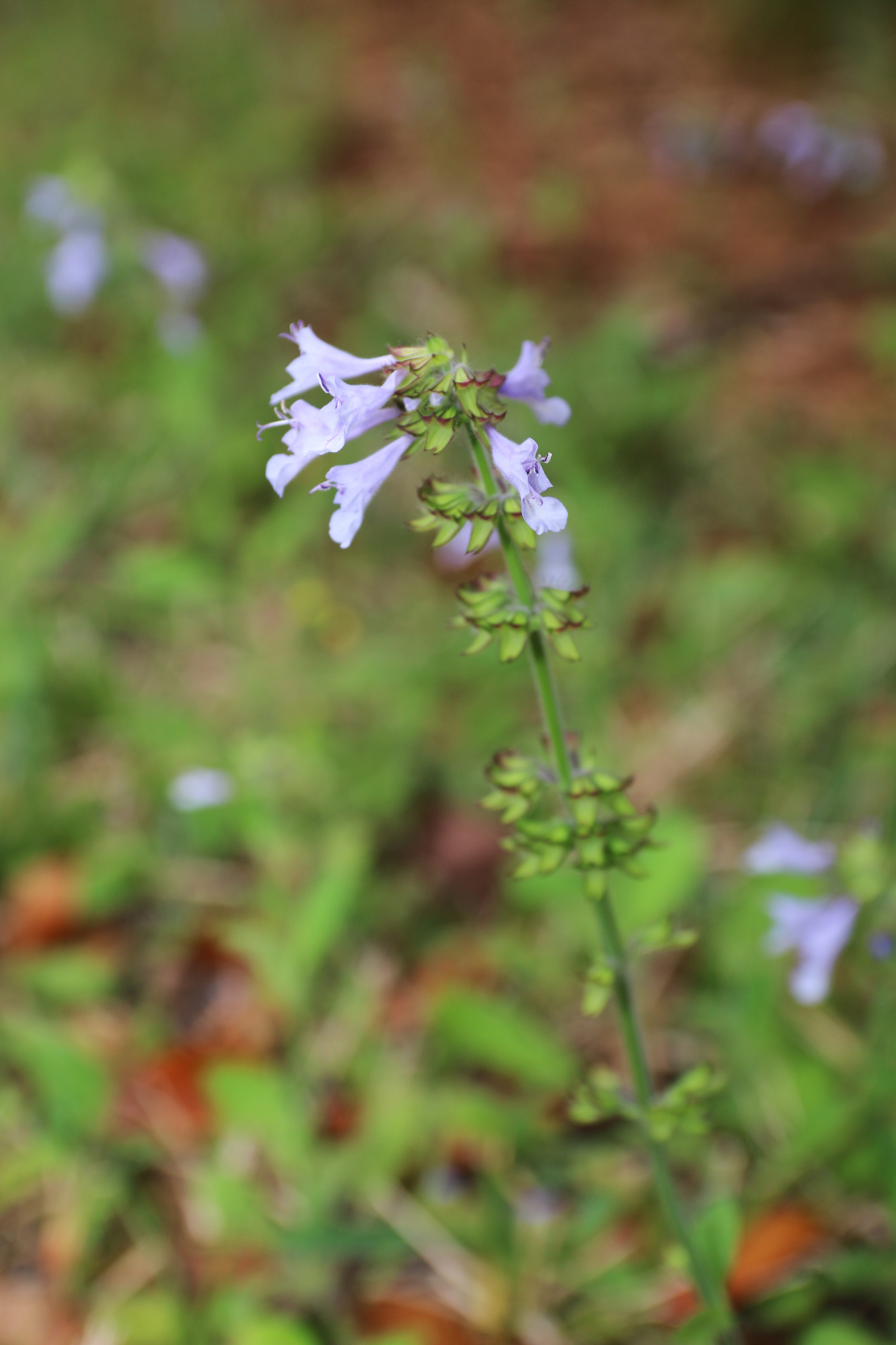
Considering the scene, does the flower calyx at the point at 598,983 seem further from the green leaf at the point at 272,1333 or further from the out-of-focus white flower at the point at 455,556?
the out-of-focus white flower at the point at 455,556

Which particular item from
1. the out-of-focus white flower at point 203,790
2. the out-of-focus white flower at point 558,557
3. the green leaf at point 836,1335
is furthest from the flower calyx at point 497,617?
the out-of-focus white flower at point 558,557

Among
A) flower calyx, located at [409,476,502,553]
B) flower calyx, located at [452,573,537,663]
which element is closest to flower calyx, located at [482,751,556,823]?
flower calyx, located at [452,573,537,663]

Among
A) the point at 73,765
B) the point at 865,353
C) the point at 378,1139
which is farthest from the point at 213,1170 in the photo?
the point at 865,353

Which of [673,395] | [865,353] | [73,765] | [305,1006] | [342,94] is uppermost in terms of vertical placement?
[342,94]

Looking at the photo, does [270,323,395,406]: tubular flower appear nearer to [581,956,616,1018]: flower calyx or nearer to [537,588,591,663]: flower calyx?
[537,588,591,663]: flower calyx

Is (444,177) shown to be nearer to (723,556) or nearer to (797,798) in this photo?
(723,556)

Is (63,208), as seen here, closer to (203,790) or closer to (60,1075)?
(203,790)
